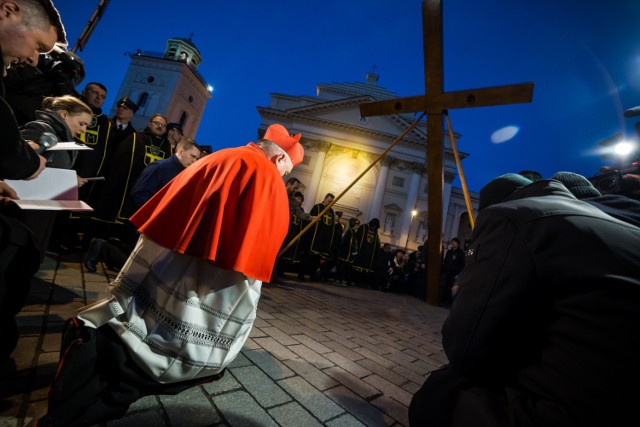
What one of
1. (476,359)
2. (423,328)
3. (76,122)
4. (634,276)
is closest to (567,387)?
(476,359)

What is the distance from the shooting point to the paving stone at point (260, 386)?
1.78 meters

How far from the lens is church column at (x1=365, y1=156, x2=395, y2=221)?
99.0 feet

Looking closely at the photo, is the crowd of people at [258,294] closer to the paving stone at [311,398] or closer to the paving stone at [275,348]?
the paving stone at [311,398]

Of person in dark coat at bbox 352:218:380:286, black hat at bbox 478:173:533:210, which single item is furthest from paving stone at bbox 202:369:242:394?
person in dark coat at bbox 352:218:380:286

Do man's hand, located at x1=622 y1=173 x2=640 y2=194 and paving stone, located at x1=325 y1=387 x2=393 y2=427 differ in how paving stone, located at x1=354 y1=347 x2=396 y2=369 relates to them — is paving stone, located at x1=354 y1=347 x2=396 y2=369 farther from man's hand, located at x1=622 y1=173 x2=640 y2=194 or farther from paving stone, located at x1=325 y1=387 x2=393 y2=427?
man's hand, located at x1=622 y1=173 x2=640 y2=194

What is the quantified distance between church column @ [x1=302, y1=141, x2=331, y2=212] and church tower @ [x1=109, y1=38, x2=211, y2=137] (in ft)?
66.1

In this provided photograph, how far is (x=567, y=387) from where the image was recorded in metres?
0.81

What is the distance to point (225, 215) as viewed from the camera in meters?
1.51

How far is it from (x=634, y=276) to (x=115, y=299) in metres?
1.99

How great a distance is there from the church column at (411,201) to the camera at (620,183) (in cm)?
2658

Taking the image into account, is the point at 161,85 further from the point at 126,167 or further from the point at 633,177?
the point at 633,177

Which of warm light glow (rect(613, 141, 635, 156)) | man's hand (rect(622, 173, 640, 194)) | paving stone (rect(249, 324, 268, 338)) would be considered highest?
warm light glow (rect(613, 141, 635, 156))

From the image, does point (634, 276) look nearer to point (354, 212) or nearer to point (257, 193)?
point (257, 193)

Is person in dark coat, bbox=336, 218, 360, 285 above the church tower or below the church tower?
below
